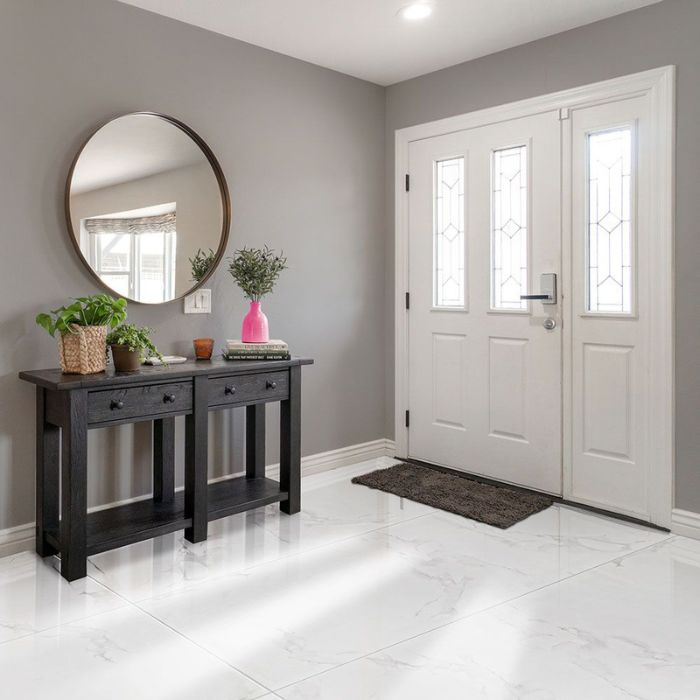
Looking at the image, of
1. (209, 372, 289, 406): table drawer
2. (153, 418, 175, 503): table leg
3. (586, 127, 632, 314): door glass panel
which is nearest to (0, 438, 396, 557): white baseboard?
(153, 418, 175, 503): table leg

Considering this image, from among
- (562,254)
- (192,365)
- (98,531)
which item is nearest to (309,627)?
(98,531)

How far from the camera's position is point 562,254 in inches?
133

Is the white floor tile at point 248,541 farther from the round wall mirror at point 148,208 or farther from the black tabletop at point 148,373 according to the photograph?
the round wall mirror at point 148,208

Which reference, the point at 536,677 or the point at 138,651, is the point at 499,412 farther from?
the point at 138,651

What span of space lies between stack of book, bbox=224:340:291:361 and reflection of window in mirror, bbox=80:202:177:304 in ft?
1.29

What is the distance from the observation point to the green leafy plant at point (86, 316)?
8.59ft

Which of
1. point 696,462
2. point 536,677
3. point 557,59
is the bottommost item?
point 536,677

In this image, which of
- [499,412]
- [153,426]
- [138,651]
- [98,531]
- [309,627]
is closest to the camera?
[138,651]

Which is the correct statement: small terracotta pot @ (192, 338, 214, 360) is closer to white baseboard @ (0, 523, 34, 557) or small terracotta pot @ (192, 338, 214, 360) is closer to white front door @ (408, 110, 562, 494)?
white baseboard @ (0, 523, 34, 557)

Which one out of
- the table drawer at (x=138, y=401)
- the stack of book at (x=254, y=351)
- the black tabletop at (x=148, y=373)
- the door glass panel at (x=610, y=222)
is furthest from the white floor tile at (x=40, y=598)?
the door glass panel at (x=610, y=222)

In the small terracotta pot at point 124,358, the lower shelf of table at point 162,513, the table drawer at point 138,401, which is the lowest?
the lower shelf of table at point 162,513

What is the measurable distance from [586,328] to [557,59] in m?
1.31

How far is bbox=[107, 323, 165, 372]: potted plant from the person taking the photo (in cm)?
272

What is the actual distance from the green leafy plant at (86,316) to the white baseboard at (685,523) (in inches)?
98.1
